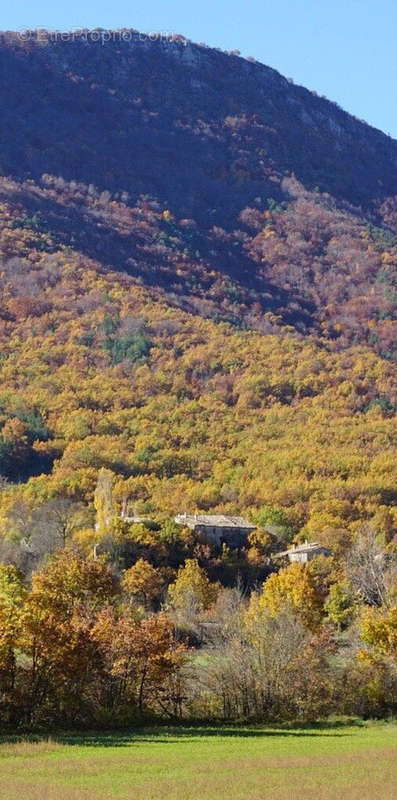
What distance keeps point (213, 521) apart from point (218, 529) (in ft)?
7.56

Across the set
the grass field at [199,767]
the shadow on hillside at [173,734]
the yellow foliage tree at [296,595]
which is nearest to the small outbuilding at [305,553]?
the yellow foliage tree at [296,595]

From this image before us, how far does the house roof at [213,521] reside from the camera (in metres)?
88.3

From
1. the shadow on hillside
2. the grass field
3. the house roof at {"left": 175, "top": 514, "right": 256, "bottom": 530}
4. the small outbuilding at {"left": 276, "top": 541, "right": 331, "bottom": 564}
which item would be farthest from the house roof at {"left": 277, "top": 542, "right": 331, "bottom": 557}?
the grass field

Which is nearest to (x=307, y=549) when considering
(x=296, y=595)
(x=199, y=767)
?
(x=296, y=595)

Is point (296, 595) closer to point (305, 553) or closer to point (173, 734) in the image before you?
point (173, 734)

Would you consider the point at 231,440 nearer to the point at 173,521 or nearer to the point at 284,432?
the point at 284,432

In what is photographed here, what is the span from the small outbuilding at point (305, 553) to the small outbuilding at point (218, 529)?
3.31m

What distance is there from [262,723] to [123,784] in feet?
58.5

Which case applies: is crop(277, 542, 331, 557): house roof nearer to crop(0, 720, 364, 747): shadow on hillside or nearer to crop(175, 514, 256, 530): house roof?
crop(175, 514, 256, 530): house roof

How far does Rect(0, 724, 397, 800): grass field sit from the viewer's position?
29.9 metres

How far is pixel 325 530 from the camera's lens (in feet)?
312

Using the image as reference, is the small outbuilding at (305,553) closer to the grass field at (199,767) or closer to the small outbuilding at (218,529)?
the small outbuilding at (218,529)

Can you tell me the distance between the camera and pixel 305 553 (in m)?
85.8

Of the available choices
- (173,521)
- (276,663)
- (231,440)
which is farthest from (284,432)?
(276,663)
